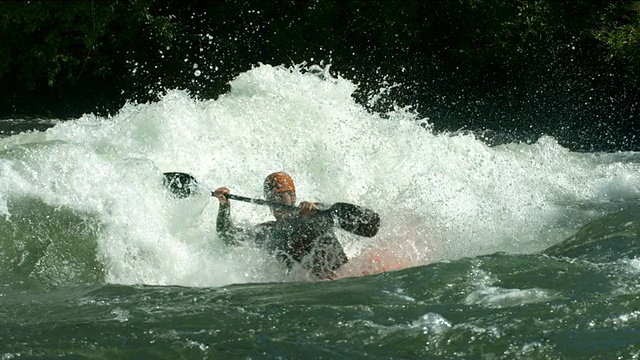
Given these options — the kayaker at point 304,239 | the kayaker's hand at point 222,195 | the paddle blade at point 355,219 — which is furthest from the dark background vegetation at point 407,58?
the paddle blade at point 355,219

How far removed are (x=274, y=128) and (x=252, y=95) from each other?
0.56m

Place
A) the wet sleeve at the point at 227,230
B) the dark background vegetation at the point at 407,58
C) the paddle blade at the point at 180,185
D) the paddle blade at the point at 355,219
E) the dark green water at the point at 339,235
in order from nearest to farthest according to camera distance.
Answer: the dark green water at the point at 339,235 < the paddle blade at the point at 355,219 < the wet sleeve at the point at 227,230 < the paddle blade at the point at 180,185 < the dark background vegetation at the point at 407,58

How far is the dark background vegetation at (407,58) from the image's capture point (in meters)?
13.9

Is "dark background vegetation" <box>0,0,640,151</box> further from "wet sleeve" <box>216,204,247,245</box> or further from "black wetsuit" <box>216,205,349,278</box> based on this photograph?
"black wetsuit" <box>216,205,349,278</box>

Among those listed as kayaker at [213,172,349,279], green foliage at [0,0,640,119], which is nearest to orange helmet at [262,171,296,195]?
kayaker at [213,172,349,279]

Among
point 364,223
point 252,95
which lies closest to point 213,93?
point 252,95

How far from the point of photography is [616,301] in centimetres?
432

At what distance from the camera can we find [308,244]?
17.7ft

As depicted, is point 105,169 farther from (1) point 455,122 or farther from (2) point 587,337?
(1) point 455,122

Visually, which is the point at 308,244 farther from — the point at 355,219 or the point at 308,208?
the point at 355,219

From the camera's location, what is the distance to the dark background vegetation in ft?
45.6

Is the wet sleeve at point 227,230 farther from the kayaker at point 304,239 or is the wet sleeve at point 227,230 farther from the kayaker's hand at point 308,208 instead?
the kayaker's hand at point 308,208

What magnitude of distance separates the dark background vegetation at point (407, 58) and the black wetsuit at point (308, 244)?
8.54 meters

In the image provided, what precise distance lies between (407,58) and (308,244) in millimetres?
9813
